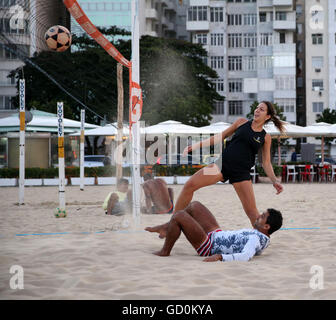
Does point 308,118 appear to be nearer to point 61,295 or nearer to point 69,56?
point 69,56

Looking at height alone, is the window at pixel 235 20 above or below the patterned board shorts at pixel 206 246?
above

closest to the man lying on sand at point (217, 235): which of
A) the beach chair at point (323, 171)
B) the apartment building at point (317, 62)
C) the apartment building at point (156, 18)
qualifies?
the beach chair at point (323, 171)

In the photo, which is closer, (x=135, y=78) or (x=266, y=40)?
(x=135, y=78)

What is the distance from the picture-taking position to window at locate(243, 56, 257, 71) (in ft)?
168

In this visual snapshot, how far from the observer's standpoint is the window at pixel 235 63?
51562mm

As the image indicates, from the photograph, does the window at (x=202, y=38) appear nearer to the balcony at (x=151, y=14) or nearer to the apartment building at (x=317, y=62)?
the balcony at (x=151, y=14)

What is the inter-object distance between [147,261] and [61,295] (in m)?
1.47

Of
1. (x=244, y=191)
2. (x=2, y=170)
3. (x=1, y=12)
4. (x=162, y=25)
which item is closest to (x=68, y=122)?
(x=2, y=170)

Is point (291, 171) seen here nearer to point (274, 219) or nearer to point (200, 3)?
point (274, 219)

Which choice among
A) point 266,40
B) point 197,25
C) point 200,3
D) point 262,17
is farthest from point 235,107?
point 200,3

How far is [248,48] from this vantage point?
169ft

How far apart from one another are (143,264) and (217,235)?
0.76m

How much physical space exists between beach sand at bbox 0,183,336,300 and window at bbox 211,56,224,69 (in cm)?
4323

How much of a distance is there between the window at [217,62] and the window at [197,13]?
3.56m
